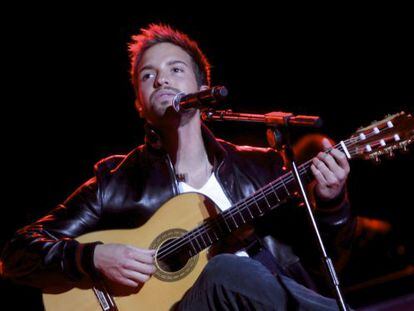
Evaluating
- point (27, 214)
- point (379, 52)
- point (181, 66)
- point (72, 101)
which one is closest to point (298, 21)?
point (379, 52)

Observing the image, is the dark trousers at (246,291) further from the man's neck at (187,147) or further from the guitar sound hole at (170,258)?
the man's neck at (187,147)

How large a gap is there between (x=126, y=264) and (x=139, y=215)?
20.0 inches

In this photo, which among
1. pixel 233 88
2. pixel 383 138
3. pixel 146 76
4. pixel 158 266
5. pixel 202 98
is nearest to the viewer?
pixel 202 98

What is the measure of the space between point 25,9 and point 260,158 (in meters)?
2.41

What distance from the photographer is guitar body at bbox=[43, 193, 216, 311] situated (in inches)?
96.2

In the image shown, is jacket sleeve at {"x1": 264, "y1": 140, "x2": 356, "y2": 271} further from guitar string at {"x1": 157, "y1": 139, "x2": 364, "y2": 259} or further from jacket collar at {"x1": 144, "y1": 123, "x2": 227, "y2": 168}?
jacket collar at {"x1": 144, "y1": 123, "x2": 227, "y2": 168}

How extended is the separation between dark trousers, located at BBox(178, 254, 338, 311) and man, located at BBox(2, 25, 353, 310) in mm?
558

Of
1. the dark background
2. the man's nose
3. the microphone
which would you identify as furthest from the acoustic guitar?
the dark background

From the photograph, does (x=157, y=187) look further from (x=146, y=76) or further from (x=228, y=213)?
(x=146, y=76)

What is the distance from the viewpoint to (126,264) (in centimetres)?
239

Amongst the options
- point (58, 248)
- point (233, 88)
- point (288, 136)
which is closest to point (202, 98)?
point (288, 136)

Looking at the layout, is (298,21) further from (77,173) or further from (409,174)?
(77,173)

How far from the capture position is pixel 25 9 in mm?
3908

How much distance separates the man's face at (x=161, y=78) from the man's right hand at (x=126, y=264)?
93 cm
